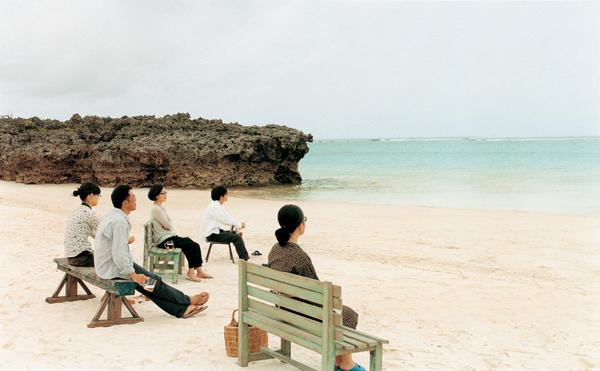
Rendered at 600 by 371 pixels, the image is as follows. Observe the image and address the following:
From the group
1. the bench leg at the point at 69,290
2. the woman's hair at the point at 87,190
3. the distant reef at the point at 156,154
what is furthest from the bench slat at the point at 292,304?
the distant reef at the point at 156,154

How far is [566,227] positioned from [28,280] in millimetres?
14853

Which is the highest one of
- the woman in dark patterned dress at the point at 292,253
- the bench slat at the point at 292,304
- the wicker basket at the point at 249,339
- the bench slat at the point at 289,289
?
the woman in dark patterned dress at the point at 292,253

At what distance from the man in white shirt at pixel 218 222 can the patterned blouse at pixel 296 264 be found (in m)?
5.57

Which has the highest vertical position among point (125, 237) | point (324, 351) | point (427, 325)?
point (125, 237)

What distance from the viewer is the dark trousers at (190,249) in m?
9.53

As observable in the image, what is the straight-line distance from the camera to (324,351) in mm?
4586

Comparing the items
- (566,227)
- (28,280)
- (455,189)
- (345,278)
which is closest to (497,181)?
(455,189)

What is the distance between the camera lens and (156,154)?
3375 centimetres

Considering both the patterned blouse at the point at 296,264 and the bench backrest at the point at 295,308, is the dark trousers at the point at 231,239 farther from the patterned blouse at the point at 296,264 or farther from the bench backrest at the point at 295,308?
the patterned blouse at the point at 296,264

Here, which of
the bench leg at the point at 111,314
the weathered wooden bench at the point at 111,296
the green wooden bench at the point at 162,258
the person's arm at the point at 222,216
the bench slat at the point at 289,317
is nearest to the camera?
the bench slat at the point at 289,317

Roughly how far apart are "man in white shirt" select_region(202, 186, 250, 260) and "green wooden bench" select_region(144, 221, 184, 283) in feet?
3.78

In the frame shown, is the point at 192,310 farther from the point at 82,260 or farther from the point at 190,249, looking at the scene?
the point at 190,249

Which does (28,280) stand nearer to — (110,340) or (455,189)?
(110,340)

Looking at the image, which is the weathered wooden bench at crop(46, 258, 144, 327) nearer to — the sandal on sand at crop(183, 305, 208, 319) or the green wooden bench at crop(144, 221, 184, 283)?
the sandal on sand at crop(183, 305, 208, 319)
